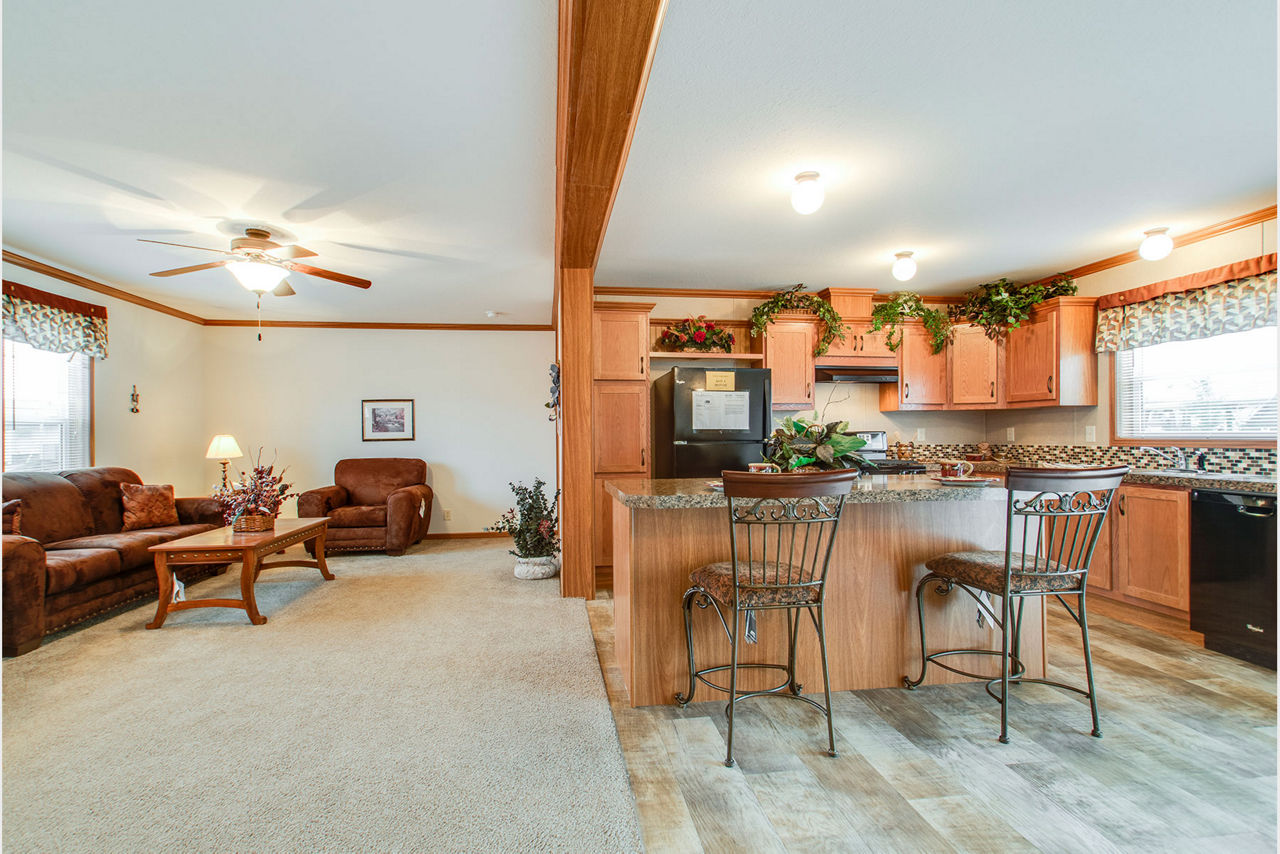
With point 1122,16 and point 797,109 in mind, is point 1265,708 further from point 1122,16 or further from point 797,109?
point 797,109

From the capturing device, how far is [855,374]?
504 centimetres

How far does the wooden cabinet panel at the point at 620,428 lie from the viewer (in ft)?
14.9

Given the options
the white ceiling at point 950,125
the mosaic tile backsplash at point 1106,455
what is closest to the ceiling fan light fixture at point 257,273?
the white ceiling at point 950,125

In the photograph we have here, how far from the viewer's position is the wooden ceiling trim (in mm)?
1530

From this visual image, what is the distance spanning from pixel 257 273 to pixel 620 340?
2.33m

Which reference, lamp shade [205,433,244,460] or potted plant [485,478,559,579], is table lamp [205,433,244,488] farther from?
potted plant [485,478,559,579]

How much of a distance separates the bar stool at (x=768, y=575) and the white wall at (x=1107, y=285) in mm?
3265

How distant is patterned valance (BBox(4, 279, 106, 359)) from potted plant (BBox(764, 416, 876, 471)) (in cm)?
489

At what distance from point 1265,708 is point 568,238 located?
12.0 feet

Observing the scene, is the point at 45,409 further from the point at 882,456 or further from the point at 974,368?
the point at 974,368

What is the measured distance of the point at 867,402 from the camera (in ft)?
17.5

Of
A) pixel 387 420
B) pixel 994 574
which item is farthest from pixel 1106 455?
pixel 387 420

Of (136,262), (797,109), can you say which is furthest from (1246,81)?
(136,262)

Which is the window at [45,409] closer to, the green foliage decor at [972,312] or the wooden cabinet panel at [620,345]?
the wooden cabinet panel at [620,345]
